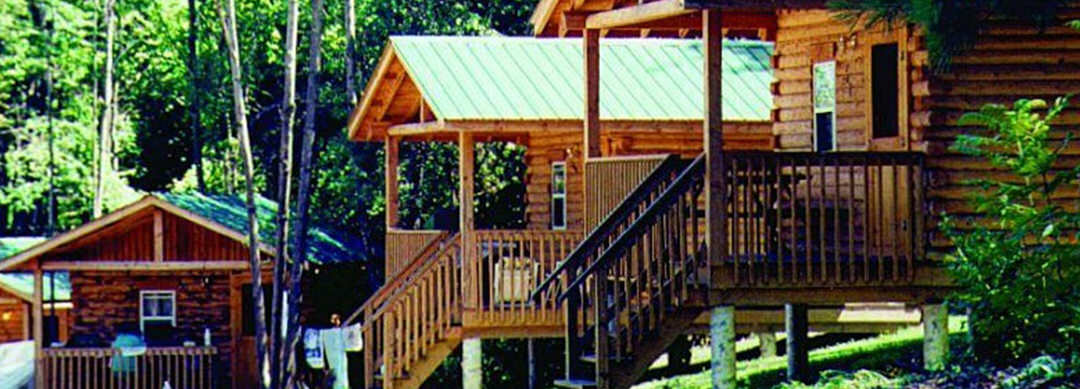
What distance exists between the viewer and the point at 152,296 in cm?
3375

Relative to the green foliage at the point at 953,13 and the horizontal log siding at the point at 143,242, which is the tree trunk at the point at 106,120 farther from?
the green foliage at the point at 953,13

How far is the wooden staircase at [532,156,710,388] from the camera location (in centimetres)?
1845

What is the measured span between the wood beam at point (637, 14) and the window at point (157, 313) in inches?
555

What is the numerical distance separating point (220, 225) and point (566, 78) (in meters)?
7.87

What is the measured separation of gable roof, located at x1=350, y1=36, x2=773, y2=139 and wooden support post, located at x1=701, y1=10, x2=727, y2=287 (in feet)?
21.5

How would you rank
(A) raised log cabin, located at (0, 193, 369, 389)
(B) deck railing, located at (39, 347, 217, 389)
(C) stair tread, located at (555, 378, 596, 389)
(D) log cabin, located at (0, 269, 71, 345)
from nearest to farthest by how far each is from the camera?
(C) stair tread, located at (555, 378, 596, 389), (B) deck railing, located at (39, 347, 217, 389), (A) raised log cabin, located at (0, 193, 369, 389), (D) log cabin, located at (0, 269, 71, 345)

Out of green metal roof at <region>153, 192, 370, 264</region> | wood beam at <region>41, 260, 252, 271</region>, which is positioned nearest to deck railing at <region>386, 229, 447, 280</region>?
wood beam at <region>41, 260, 252, 271</region>

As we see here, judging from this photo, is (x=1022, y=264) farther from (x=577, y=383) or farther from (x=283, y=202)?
(x=283, y=202)

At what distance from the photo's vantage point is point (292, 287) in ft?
98.1

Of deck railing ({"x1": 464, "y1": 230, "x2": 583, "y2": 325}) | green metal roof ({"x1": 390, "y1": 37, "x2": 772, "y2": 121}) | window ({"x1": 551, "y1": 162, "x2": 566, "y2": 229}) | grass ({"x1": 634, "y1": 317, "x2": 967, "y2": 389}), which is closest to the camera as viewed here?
grass ({"x1": 634, "y1": 317, "x2": 967, "y2": 389})

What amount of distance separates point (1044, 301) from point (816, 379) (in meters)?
4.66

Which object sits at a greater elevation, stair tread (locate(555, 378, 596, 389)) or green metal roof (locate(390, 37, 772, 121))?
green metal roof (locate(390, 37, 772, 121))

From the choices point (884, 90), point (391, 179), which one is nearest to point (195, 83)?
point (391, 179)

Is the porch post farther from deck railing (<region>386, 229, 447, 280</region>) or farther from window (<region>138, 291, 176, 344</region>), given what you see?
window (<region>138, 291, 176, 344</region>)
